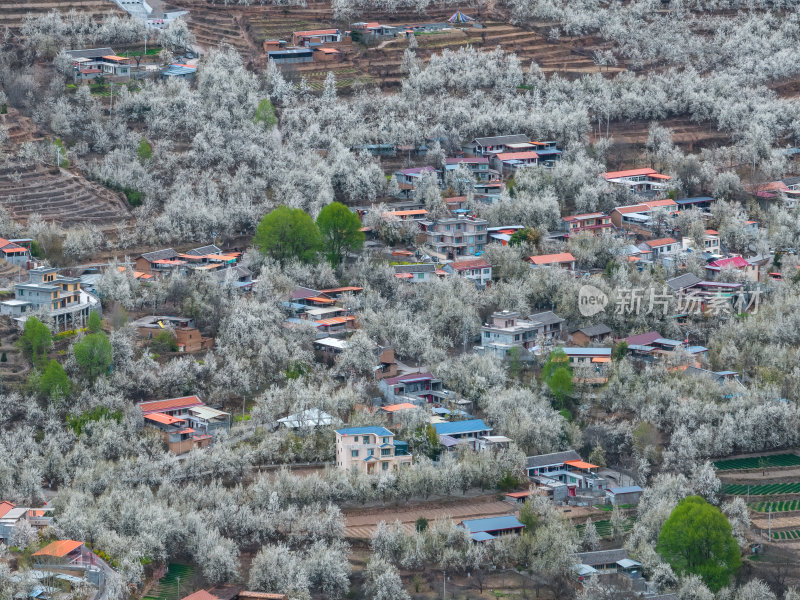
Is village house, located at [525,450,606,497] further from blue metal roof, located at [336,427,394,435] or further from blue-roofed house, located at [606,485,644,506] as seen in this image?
blue metal roof, located at [336,427,394,435]

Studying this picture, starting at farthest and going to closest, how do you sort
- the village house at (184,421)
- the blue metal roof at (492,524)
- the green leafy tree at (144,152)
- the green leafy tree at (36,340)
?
the green leafy tree at (144,152)
the green leafy tree at (36,340)
the village house at (184,421)
the blue metal roof at (492,524)

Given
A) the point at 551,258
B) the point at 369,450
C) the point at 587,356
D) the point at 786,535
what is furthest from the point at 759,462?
the point at 551,258

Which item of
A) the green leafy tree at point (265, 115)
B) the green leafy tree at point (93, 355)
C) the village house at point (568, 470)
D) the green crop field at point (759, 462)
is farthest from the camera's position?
the green leafy tree at point (265, 115)

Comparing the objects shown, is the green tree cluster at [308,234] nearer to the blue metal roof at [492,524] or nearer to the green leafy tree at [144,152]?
the green leafy tree at [144,152]

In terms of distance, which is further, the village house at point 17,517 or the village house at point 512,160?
the village house at point 512,160

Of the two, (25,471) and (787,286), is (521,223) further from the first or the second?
(25,471)

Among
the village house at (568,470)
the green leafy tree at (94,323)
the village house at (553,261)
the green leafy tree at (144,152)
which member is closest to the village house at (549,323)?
the village house at (553,261)
